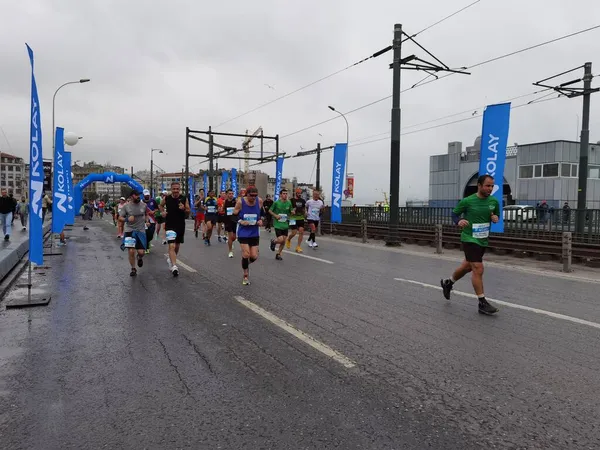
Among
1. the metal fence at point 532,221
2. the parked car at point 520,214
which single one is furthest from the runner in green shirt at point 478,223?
the parked car at point 520,214

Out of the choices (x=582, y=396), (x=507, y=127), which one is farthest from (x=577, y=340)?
(x=507, y=127)

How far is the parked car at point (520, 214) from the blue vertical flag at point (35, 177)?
12.6 meters

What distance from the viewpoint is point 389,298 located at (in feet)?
23.2

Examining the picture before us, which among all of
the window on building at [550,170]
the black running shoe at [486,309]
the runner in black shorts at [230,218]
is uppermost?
the window on building at [550,170]

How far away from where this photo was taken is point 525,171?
43.1 meters

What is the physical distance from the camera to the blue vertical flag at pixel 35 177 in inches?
266

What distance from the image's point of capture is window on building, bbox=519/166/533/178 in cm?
4265

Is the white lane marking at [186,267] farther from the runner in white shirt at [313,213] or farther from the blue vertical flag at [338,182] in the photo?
the blue vertical flag at [338,182]

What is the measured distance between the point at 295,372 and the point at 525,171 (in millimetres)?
44663

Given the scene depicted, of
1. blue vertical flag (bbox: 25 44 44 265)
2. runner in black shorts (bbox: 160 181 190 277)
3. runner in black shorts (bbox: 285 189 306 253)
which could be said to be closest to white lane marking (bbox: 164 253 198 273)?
runner in black shorts (bbox: 160 181 190 277)

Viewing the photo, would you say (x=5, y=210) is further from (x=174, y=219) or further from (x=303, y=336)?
(x=303, y=336)

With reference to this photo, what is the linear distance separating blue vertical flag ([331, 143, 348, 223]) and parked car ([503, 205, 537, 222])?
804cm

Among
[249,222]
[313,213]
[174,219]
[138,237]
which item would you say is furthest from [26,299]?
[313,213]

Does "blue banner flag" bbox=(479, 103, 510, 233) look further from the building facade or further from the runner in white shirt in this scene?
the building facade
